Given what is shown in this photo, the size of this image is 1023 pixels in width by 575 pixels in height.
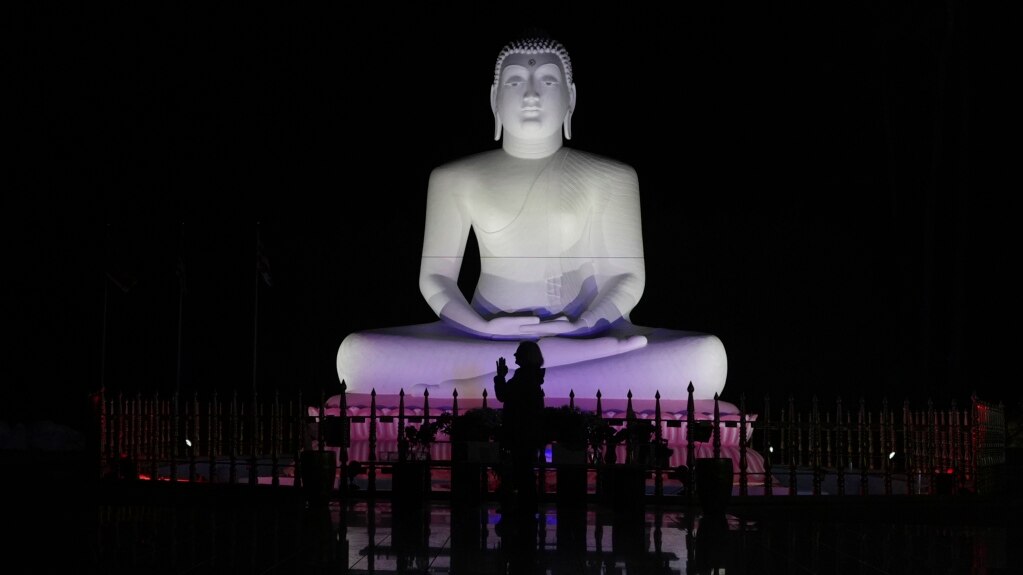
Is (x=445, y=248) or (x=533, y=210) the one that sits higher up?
(x=533, y=210)

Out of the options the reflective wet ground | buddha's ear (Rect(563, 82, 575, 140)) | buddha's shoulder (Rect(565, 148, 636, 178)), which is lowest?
the reflective wet ground

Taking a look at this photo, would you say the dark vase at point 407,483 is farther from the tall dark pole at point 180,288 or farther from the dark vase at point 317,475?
the tall dark pole at point 180,288

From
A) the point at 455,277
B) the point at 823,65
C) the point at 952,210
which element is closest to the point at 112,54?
the point at 455,277

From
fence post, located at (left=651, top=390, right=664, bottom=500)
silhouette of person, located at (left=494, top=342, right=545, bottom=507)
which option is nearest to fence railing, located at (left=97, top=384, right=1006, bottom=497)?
fence post, located at (left=651, top=390, right=664, bottom=500)

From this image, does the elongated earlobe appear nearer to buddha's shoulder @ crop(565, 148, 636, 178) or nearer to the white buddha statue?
the white buddha statue

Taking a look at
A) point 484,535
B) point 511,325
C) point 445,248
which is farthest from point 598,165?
point 484,535

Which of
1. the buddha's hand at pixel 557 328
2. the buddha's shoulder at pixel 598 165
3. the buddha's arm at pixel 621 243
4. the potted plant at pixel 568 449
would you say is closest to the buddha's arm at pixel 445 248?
the buddha's hand at pixel 557 328

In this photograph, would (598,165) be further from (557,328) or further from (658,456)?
(658,456)

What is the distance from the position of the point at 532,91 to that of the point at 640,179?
6.36 ft

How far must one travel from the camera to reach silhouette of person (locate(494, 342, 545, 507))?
6.77 m

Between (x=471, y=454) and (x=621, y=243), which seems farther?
(x=621, y=243)

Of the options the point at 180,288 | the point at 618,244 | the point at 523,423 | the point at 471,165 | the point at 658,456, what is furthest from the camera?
the point at 180,288

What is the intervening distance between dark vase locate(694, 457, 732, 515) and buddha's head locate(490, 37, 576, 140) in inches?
169

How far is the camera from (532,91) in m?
10.5
